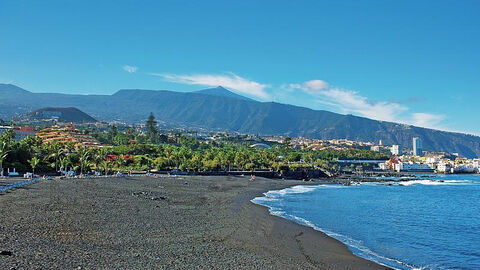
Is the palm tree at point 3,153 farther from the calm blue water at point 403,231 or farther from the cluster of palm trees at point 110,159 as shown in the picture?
the calm blue water at point 403,231

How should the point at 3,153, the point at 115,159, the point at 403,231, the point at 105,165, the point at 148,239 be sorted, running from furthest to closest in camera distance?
the point at 115,159 < the point at 105,165 < the point at 3,153 < the point at 403,231 < the point at 148,239

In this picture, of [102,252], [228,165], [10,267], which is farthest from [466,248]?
[228,165]

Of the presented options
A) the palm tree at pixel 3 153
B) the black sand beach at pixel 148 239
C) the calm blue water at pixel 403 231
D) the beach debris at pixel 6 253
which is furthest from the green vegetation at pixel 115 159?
the beach debris at pixel 6 253

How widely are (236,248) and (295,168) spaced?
90799mm

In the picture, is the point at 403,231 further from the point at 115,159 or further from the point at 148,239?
the point at 115,159

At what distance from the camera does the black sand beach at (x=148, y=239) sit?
42.5 feet

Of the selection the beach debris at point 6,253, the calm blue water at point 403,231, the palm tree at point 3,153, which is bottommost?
the calm blue water at point 403,231

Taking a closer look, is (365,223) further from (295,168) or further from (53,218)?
(295,168)

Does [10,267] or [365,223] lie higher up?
[10,267]

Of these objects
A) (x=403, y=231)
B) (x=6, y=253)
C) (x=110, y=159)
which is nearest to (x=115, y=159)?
(x=110, y=159)

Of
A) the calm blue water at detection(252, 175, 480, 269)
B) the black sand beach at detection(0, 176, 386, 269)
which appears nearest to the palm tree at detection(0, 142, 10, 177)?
the black sand beach at detection(0, 176, 386, 269)

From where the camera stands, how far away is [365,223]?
28312 mm

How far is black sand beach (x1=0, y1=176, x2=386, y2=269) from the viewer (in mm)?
12945

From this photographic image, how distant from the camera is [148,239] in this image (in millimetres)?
16969
